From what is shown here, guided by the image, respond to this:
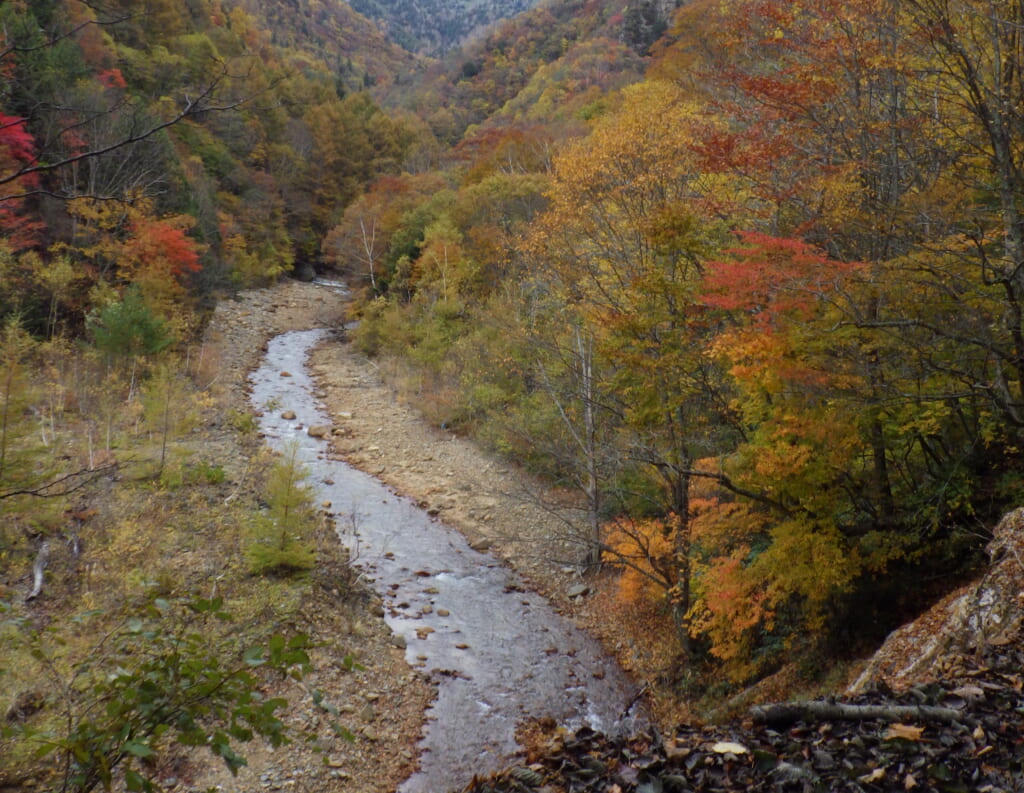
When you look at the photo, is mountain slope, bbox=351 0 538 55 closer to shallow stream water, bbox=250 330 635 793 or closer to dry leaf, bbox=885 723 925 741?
shallow stream water, bbox=250 330 635 793

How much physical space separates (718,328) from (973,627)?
541 cm

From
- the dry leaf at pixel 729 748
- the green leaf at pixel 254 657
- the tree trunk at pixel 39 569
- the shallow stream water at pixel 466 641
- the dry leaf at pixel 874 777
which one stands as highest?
the green leaf at pixel 254 657

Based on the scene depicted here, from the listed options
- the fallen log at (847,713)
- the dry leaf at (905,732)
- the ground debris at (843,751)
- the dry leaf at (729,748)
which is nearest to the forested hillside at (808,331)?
the ground debris at (843,751)

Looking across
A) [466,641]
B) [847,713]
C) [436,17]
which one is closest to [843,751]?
[847,713]

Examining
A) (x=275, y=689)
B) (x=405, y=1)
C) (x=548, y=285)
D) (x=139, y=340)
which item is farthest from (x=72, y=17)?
(x=405, y=1)

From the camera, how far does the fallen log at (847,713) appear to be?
145 inches

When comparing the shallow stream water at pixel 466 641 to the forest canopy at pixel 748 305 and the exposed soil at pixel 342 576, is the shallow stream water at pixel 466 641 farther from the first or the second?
the forest canopy at pixel 748 305

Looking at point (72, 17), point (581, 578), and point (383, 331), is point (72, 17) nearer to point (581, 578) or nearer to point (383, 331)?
point (383, 331)

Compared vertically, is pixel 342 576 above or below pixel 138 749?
below

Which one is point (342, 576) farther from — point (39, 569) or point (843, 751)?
point (843, 751)

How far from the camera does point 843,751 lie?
3.64 meters

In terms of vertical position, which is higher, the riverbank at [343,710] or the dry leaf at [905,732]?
the dry leaf at [905,732]

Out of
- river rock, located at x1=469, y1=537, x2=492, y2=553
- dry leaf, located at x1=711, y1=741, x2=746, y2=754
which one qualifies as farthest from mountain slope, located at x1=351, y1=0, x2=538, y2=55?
dry leaf, located at x1=711, y1=741, x2=746, y2=754

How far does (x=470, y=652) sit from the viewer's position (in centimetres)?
994
